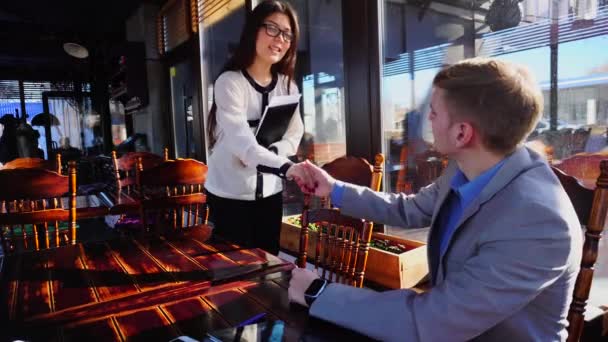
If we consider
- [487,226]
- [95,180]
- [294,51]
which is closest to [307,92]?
[294,51]

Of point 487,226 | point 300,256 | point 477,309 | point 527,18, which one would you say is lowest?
point 300,256

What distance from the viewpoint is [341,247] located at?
130 centimetres

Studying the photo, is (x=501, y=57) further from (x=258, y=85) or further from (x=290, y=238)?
(x=290, y=238)

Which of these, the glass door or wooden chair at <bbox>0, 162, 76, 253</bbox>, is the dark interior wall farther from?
wooden chair at <bbox>0, 162, 76, 253</bbox>

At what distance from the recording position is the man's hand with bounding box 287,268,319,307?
80 cm

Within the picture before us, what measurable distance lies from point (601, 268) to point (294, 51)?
1.67 m

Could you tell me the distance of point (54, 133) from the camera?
10.4m

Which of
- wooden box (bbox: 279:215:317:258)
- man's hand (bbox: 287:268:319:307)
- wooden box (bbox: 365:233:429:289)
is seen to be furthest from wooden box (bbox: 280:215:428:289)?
man's hand (bbox: 287:268:319:307)

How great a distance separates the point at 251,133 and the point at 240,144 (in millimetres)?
60

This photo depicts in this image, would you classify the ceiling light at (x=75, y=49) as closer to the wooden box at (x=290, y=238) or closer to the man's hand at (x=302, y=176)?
the wooden box at (x=290, y=238)

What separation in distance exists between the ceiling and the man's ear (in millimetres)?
5545

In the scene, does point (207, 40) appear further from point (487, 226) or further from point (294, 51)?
point (487, 226)

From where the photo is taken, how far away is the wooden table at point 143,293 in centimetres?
79

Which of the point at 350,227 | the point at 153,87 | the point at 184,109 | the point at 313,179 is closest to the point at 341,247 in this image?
Answer: the point at 350,227
